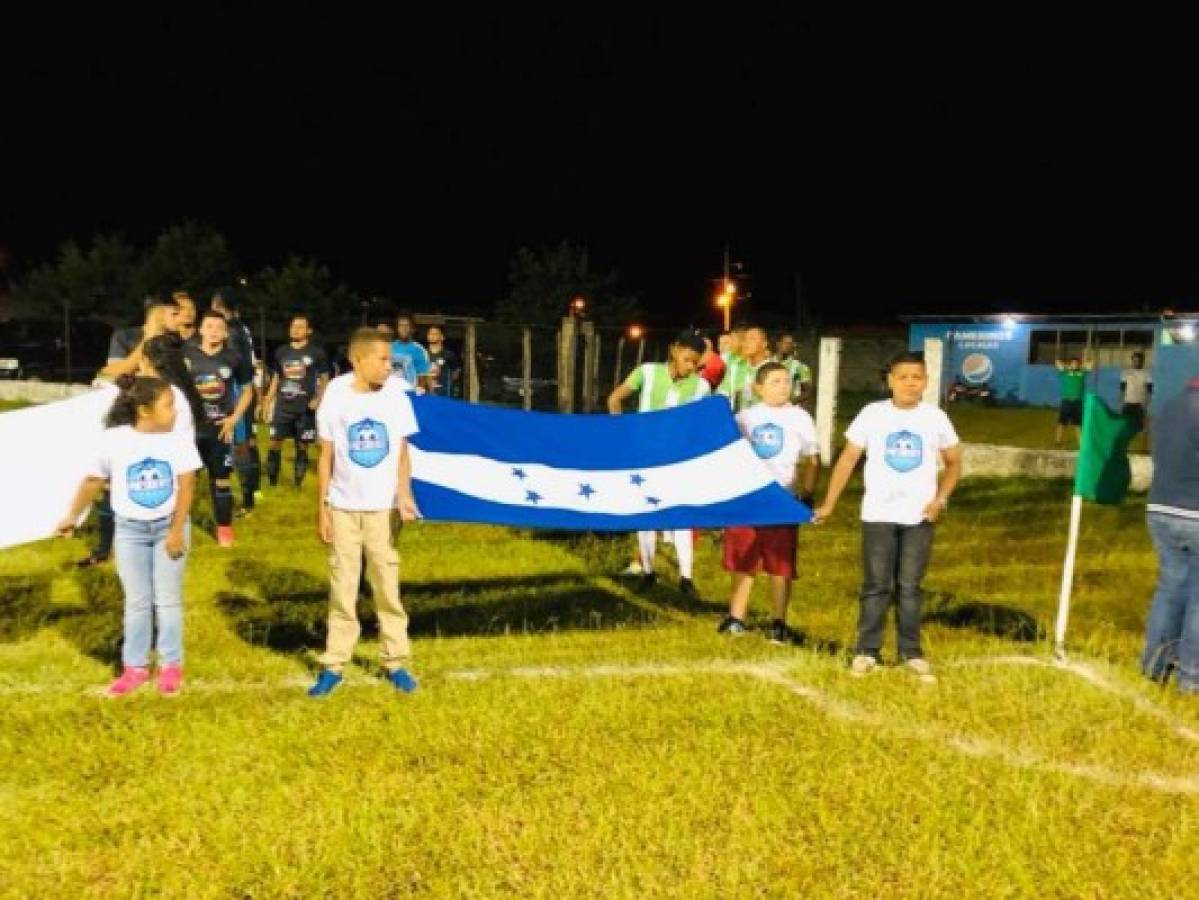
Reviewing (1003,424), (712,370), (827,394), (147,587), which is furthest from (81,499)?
(1003,424)

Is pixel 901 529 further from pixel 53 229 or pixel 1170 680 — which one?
pixel 53 229

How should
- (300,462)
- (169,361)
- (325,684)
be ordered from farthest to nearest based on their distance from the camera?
(300,462) → (169,361) → (325,684)

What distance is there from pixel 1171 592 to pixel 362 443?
4765 millimetres

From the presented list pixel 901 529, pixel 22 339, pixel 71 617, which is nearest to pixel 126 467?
pixel 71 617

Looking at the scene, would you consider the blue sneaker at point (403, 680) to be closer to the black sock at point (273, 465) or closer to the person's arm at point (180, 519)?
the person's arm at point (180, 519)

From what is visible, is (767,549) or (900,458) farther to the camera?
(767,549)

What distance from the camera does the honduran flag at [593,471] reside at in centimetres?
689

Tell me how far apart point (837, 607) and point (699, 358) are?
7.40ft

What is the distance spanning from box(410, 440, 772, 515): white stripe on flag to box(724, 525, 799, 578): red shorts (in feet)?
1.56

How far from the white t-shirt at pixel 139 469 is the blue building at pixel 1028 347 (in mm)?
27503

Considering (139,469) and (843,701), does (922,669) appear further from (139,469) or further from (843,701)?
(139,469)

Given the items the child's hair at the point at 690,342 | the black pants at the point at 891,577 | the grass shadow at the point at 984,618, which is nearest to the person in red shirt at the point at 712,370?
the child's hair at the point at 690,342

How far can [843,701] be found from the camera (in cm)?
612

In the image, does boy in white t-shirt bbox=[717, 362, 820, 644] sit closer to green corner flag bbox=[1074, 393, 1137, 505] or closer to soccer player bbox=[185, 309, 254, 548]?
green corner flag bbox=[1074, 393, 1137, 505]
